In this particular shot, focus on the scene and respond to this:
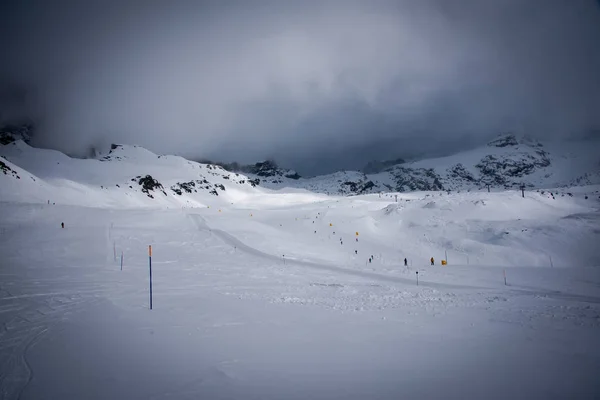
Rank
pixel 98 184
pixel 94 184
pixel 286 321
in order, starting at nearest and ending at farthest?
pixel 286 321 < pixel 94 184 < pixel 98 184

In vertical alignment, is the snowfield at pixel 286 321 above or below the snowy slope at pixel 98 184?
below

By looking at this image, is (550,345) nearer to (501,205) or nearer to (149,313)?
(149,313)

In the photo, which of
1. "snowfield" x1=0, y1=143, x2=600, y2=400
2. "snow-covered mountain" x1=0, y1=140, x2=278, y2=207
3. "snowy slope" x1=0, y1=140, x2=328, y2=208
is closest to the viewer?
"snowfield" x1=0, y1=143, x2=600, y2=400

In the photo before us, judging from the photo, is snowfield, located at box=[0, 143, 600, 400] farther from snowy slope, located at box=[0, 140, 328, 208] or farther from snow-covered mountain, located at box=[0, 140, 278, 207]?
snowy slope, located at box=[0, 140, 328, 208]

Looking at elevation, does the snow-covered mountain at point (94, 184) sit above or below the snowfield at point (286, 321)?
above

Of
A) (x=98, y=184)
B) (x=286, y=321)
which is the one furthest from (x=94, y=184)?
(x=286, y=321)

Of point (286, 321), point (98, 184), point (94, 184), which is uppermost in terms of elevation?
Answer: point (98, 184)

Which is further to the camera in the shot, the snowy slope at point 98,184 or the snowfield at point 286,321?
the snowy slope at point 98,184

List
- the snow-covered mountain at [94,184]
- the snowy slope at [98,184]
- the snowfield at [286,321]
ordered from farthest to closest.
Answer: the snowy slope at [98,184]
the snow-covered mountain at [94,184]
the snowfield at [286,321]

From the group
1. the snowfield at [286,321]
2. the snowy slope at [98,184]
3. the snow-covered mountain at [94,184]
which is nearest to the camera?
the snowfield at [286,321]

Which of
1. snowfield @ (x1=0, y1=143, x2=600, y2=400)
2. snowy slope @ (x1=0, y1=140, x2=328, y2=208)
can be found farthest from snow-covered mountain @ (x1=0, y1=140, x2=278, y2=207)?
snowfield @ (x1=0, y1=143, x2=600, y2=400)

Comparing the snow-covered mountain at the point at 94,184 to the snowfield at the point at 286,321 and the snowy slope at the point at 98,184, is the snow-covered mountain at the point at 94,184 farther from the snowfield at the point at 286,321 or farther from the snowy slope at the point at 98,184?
the snowfield at the point at 286,321

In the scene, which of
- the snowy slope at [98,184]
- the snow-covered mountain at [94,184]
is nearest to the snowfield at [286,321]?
the snow-covered mountain at [94,184]

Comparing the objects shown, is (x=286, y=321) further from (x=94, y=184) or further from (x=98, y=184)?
(x=98, y=184)
